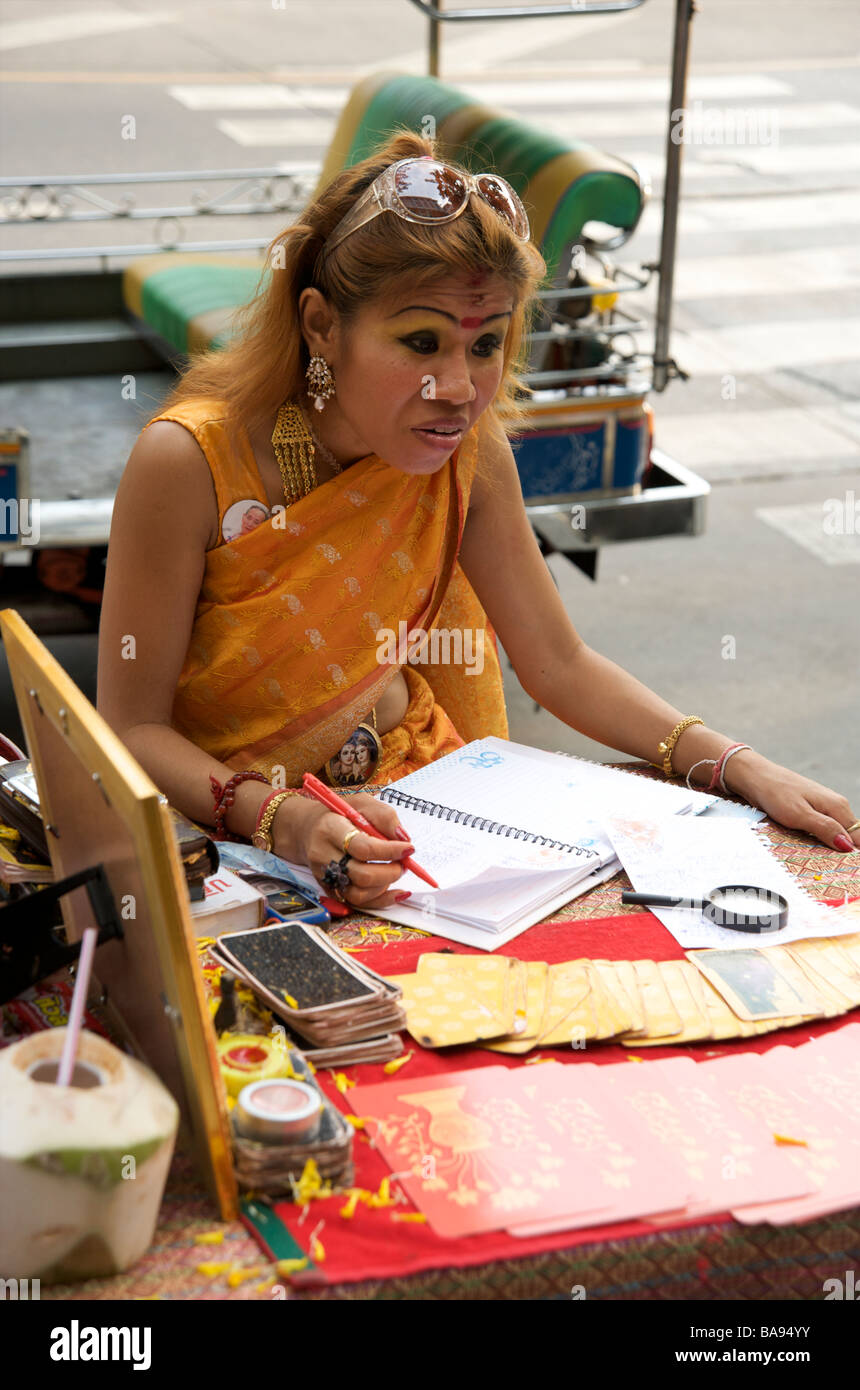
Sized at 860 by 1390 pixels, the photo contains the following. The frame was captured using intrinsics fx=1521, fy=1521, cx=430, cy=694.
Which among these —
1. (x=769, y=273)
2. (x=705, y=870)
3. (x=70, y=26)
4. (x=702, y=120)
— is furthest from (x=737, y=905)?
(x=70, y=26)

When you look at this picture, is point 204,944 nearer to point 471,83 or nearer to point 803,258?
point 803,258

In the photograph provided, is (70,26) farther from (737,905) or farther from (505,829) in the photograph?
(737,905)

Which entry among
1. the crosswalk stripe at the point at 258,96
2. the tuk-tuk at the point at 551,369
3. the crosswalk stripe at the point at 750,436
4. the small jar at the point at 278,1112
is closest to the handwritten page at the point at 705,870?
the small jar at the point at 278,1112

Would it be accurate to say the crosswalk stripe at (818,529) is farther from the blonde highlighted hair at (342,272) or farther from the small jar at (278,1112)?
the small jar at (278,1112)

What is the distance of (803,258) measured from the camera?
8.73 m

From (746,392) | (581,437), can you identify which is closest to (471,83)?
(746,392)

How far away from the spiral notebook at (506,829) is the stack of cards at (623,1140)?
27 centimetres

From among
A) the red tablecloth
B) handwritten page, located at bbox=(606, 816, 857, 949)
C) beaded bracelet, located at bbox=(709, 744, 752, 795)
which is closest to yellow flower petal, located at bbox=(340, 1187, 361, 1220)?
the red tablecloth

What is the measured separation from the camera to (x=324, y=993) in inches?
54.7

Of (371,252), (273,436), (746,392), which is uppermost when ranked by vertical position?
(371,252)

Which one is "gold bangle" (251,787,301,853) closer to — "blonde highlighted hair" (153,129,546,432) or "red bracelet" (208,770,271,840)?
"red bracelet" (208,770,271,840)

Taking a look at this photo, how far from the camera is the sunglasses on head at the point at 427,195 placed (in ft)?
Result: 5.98
